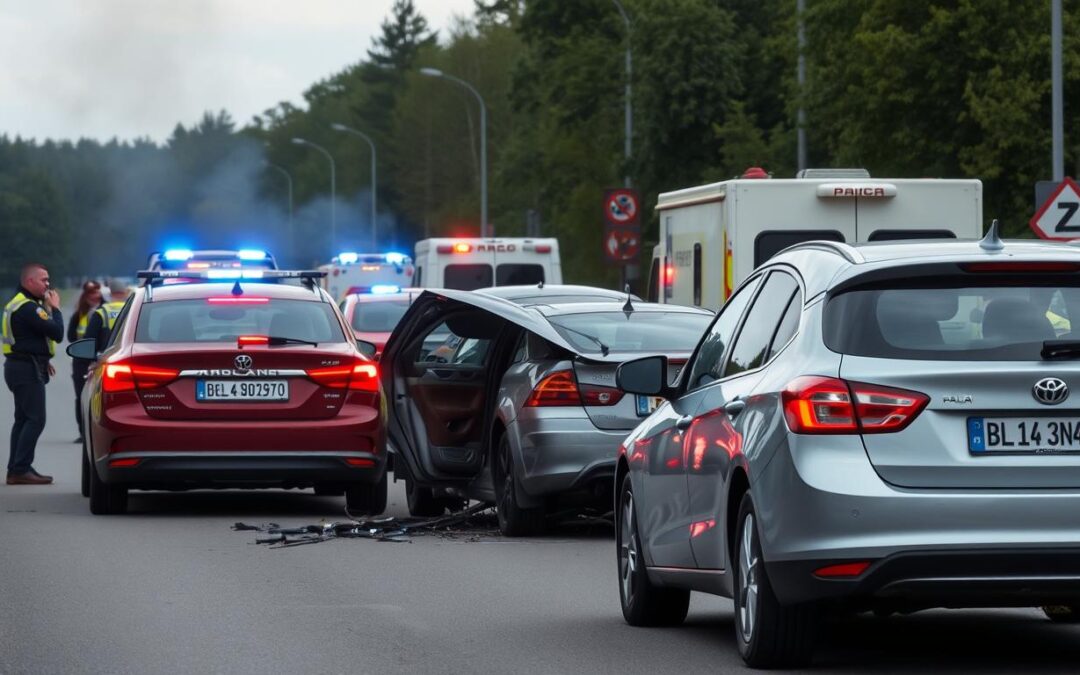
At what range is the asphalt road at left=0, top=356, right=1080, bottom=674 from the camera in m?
8.45

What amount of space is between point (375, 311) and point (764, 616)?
17.6 m

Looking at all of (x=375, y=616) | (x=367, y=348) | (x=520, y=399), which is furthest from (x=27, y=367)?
(x=375, y=616)

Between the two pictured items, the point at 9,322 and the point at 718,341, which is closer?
the point at 718,341

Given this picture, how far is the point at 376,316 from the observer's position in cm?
2503

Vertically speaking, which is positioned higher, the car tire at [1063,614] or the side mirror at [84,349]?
the side mirror at [84,349]

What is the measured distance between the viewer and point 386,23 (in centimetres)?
14975

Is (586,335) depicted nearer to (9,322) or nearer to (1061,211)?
(9,322)

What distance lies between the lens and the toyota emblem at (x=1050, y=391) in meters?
7.23

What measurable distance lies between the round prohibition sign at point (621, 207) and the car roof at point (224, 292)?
19308 mm

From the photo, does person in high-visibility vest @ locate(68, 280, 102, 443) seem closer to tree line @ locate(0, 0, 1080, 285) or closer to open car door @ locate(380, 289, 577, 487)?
open car door @ locate(380, 289, 577, 487)

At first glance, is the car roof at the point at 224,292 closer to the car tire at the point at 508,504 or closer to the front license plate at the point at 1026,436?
the car tire at the point at 508,504

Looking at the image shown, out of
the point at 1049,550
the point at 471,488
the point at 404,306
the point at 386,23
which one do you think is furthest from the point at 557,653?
the point at 386,23

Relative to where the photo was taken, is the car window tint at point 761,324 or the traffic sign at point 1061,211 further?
the traffic sign at point 1061,211

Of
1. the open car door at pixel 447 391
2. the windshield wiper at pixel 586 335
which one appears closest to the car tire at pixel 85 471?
the open car door at pixel 447 391
